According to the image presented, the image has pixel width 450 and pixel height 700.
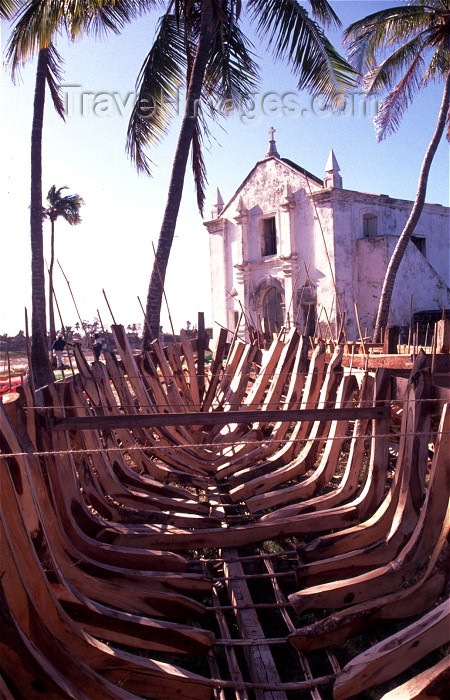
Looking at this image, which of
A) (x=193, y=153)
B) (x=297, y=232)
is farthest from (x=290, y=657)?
(x=297, y=232)

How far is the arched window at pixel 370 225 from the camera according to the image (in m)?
22.0

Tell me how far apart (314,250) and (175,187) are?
1263cm

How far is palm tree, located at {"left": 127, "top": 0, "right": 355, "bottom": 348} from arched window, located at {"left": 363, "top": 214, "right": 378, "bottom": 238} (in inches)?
447

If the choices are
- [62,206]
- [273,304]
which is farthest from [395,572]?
[62,206]

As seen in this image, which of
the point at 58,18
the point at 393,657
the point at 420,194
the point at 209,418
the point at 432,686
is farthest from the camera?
the point at 420,194

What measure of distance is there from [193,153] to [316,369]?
7735 millimetres

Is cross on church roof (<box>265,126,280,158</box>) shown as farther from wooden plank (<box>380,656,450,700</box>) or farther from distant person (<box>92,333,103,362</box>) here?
wooden plank (<box>380,656,450,700</box>)

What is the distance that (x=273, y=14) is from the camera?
9812mm

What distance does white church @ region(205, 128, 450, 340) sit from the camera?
20859 millimetres

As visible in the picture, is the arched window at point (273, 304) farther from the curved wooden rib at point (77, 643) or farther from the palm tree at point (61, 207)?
the curved wooden rib at point (77, 643)

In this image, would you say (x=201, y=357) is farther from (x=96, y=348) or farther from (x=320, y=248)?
(x=320, y=248)

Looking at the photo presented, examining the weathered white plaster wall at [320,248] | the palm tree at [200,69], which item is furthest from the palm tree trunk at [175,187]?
the weathered white plaster wall at [320,248]

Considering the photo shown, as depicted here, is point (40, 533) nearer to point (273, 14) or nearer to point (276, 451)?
point (276, 451)

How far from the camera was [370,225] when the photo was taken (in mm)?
22219
